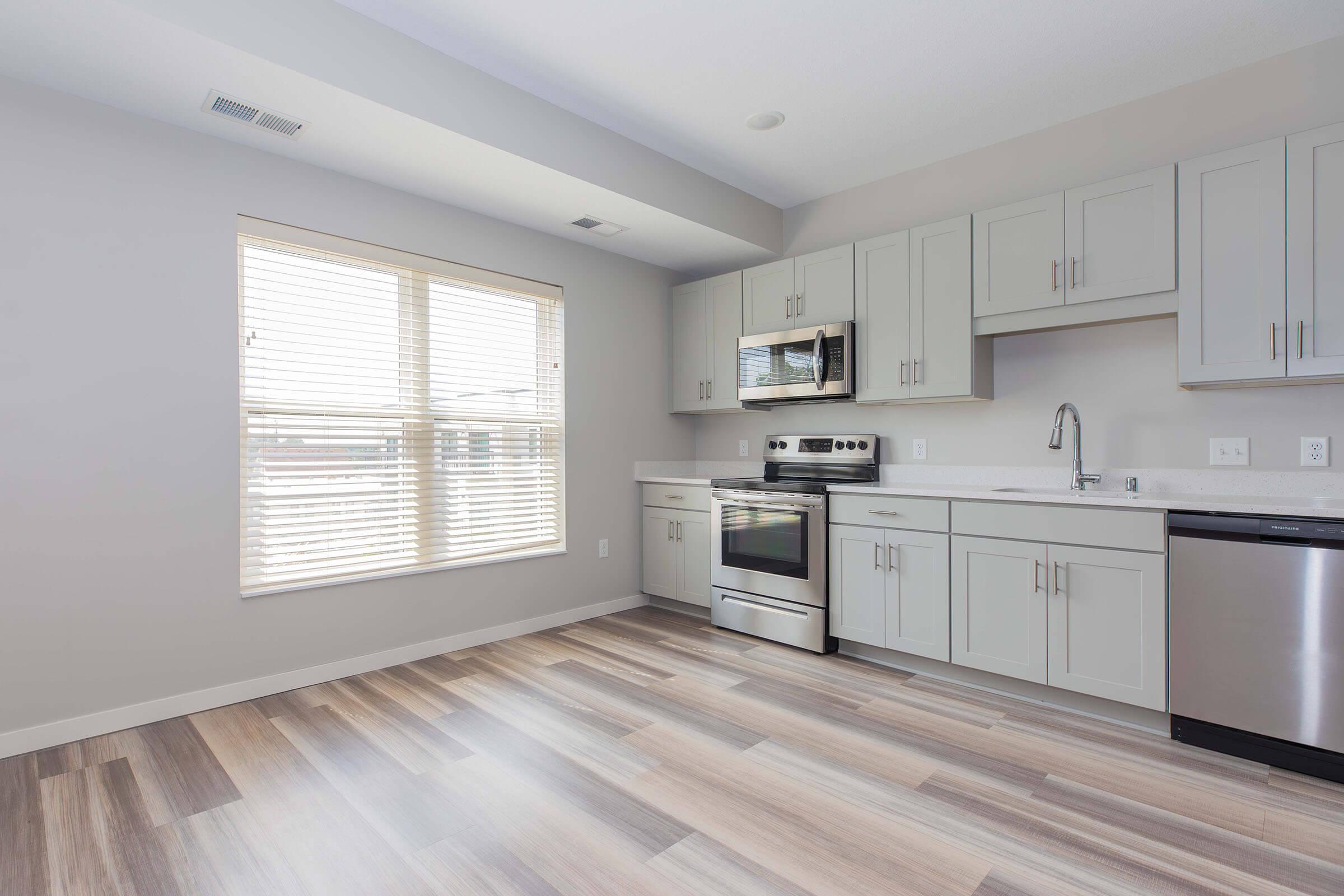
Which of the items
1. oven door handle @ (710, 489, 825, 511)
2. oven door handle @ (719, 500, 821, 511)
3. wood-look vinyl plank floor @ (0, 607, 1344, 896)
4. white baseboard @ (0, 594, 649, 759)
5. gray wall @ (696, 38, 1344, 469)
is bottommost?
wood-look vinyl plank floor @ (0, 607, 1344, 896)

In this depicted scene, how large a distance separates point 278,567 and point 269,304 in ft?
3.77

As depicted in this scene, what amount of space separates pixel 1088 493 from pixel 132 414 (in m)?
3.80

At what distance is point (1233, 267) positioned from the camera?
2547 mm

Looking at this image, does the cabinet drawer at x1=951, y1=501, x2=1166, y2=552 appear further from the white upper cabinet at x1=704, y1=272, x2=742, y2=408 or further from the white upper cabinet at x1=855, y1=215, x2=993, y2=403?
the white upper cabinet at x1=704, y1=272, x2=742, y2=408

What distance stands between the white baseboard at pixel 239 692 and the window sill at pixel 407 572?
35 centimetres

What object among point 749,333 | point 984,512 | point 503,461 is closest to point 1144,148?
point 984,512

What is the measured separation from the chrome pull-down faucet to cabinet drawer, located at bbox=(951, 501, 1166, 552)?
0.43 m

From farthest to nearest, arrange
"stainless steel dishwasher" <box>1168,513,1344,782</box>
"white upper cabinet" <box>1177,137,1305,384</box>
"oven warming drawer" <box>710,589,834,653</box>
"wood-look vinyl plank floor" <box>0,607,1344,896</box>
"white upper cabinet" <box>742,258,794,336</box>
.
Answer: "white upper cabinet" <box>742,258,794,336</box>, "oven warming drawer" <box>710,589,834,653</box>, "white upper cabinet" <box>1177,137,1305,384</box>, "stainless steel dishwasher" <box>1168,513,1344,782</box>, "wood-look vinyl plank floor" <box>0,607,1344,896</box>

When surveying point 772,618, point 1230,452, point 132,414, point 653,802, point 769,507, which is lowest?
point 653,802

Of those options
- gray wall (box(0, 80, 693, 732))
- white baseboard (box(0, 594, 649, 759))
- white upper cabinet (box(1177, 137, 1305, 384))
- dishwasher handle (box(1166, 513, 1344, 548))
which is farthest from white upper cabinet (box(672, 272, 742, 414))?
dishwasher handle (box(1166, 513, 1344, 548))

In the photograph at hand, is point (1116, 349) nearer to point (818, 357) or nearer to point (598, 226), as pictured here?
point (818, 357)

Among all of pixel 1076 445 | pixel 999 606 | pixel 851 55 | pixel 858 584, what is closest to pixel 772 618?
pixel 858 584

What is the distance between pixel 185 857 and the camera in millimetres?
1774

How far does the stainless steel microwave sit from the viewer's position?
370cm
